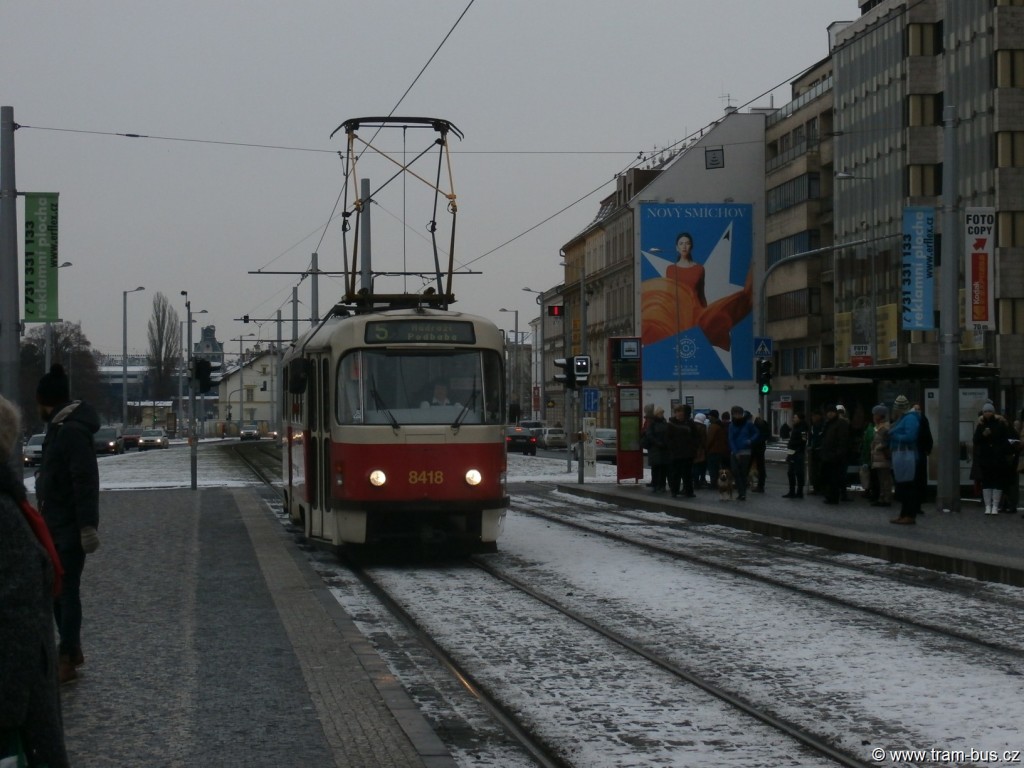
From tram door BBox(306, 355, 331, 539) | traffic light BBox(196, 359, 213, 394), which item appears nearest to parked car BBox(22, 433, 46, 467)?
traffic light BBox(196, 359, 213, 394)

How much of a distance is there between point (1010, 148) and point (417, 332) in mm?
46147

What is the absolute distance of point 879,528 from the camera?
2094 centimetres

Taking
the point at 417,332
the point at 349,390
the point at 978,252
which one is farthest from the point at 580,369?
the point at 349,390

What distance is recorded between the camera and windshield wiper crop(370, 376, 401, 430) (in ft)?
54.6

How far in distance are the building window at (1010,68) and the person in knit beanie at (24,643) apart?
190ft

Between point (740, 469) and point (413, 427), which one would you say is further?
point (740, 469)

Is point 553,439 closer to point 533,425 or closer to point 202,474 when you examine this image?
point 533,425

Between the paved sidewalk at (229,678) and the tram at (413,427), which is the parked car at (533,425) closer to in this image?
the tram at (413,427)

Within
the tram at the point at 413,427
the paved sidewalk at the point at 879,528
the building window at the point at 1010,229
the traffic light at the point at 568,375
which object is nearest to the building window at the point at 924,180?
the building window at the point at 1010,229

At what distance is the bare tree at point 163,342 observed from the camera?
133500 mm

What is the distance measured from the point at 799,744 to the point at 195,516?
62.6ft

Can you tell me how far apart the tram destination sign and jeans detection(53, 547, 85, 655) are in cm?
773

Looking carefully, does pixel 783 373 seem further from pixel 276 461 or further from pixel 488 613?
pixel 488 613

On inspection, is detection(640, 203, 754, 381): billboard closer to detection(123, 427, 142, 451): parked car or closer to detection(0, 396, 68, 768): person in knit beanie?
detection(123, 427, 142, 451): parked car
